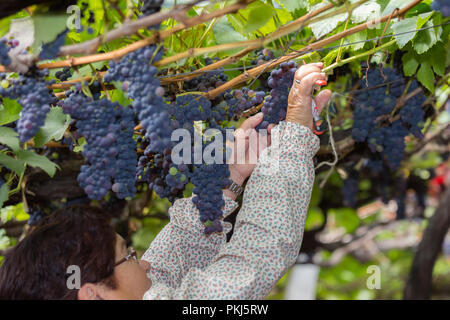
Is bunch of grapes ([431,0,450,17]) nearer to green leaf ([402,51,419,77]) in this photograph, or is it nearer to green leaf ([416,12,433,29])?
green leaf ([416,12,433,29])

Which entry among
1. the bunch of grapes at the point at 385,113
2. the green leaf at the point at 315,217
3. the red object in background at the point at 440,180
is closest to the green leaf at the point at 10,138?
the bunch of grapes at the point at 385,113

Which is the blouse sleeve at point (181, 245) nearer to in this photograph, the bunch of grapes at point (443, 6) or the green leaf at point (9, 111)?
the green leaf at point (9, 111)

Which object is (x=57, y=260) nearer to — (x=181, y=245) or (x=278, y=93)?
(x=181, y=245)

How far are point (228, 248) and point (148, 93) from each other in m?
0.53

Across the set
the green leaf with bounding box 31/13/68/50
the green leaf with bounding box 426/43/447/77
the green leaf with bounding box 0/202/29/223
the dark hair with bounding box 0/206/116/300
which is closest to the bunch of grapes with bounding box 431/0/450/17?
the green leaf with bounding box 426/43/447/77

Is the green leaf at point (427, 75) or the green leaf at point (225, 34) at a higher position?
the green leaf at point (225, 34)

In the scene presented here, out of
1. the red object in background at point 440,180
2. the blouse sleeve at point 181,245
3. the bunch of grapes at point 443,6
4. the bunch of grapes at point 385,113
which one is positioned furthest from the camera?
the red object in background at point 440,180

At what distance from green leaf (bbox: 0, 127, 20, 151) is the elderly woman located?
280 mm

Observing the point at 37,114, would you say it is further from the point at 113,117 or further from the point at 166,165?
the point at 166,165

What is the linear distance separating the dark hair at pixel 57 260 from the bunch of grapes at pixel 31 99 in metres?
0.37

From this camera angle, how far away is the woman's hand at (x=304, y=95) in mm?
1276

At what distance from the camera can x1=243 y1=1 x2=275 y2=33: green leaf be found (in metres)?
1.17

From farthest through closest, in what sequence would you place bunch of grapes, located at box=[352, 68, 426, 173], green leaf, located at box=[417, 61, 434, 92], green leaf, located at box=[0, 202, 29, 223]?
green leaf, located at box=[0, 202, 29, 223] → bunch of grapes, located at box=[352, 68, 426, 173] → green leaf, located at box=[417, 61, 434, 92]

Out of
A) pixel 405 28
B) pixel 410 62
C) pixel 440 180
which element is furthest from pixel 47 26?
pixel 440 180
